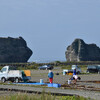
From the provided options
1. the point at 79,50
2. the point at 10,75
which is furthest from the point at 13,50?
the point at 10,75

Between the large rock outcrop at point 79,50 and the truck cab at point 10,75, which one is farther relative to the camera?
the large rock outcrop at point 79,50

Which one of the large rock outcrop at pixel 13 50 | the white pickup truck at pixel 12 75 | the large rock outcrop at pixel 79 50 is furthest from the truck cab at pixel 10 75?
the large rock outcrop at pixel 79 50

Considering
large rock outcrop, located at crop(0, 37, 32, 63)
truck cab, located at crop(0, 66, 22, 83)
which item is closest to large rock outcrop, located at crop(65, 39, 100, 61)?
large rock outcrop, located at crop(0, 37, 32, 63)

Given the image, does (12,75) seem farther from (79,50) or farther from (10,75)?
(79,50)

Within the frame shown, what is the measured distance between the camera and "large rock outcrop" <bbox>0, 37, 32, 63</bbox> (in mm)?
168125

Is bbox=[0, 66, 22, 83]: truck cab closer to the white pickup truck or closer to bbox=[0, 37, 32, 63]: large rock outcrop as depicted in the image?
the white pickup truck

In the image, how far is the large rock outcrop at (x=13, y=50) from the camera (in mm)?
168125

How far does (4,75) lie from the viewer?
33.1 m

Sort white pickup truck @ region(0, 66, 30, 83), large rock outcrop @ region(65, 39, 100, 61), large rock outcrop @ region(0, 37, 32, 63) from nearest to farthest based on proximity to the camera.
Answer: white pickup truck @ region(0, 66, 30, 83) < large rock outcrop @ region(0, 37, 32, 63) < large rock outcrop @ region(65, 39, 100, 61)

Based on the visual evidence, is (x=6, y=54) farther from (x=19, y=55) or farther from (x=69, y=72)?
(x=69, y=72)

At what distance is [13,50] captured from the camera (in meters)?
171

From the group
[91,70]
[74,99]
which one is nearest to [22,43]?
[91,70]

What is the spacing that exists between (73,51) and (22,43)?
38497 millimetres

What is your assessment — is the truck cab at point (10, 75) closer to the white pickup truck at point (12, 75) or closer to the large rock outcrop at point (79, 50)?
the white pickup truck at point (12, 75)
